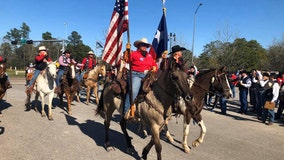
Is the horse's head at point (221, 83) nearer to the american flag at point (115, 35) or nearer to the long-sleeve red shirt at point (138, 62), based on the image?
the long-sleeve red shirt at point (138, 62)

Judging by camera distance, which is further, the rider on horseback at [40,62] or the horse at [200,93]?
the rider on horseback at [40,62]

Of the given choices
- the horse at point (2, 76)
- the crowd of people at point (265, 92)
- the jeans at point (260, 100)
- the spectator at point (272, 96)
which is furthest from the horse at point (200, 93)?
the horse at point (2, 76)

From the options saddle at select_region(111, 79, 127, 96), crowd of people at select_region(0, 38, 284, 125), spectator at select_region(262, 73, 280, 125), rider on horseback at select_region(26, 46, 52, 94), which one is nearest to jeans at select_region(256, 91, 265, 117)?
crowd of people at select_region(0, 38, 284, 125)

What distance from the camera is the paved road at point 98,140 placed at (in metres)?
6.18

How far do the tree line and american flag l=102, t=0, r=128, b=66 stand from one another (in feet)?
5.90

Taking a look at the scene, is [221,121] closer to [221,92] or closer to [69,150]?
[221,92]

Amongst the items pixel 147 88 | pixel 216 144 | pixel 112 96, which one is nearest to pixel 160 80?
pixel 147 88

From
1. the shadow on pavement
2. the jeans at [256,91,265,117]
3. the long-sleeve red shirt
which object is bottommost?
the shadow on pavement

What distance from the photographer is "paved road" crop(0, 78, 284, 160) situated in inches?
243

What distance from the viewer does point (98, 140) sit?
731 cm

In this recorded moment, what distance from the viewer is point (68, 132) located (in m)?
7.98

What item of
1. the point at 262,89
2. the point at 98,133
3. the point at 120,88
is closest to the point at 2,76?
the point at 98,133

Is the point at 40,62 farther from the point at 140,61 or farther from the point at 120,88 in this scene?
the point at 140,61

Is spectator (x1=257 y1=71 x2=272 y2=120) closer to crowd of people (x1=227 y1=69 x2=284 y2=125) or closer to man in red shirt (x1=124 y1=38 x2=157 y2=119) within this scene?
crowd of people (x1=227 y1=69 x2=284 y2=125)
